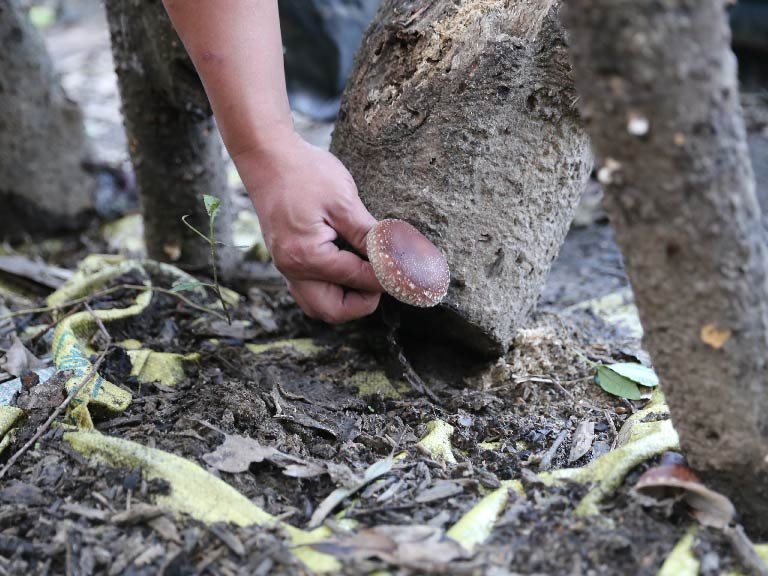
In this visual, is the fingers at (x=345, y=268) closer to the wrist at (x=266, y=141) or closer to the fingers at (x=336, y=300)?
the fingers at (x=336, y=300)

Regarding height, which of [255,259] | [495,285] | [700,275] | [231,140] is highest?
[700,275]

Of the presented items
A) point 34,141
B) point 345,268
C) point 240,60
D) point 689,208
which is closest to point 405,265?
Result: point 345,268

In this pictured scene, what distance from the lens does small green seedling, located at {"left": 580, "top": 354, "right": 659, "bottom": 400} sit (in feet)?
8.19

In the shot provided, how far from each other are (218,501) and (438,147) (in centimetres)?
136

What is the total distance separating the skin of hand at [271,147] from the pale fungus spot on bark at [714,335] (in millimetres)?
1050

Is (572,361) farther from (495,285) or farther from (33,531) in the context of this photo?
(33,531)

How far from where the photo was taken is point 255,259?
Result: 4281 mm

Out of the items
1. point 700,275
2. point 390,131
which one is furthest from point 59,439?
point 700,275

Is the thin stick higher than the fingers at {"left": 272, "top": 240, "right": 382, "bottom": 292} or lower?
lower

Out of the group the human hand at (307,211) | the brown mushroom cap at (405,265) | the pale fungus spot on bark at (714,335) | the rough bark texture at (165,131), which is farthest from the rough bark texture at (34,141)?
the pale fungus spot on bark at (714,335)

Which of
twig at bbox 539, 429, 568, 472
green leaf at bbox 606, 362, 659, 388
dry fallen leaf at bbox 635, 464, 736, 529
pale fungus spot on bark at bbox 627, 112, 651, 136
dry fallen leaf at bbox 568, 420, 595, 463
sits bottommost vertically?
twig at bbox 539, 429, 568, 472

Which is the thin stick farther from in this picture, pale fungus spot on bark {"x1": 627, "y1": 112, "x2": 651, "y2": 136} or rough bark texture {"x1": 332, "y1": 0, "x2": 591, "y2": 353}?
pale fungus spot on bark {"x1": 627, "y1": 112, "x2": 651, "y2": 136}

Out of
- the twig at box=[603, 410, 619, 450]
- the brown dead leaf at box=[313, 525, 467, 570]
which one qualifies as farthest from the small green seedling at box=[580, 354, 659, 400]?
the brown dead leaf at box=[313, 525, 467, 570]

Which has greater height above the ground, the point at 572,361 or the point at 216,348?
the point at 572,361
